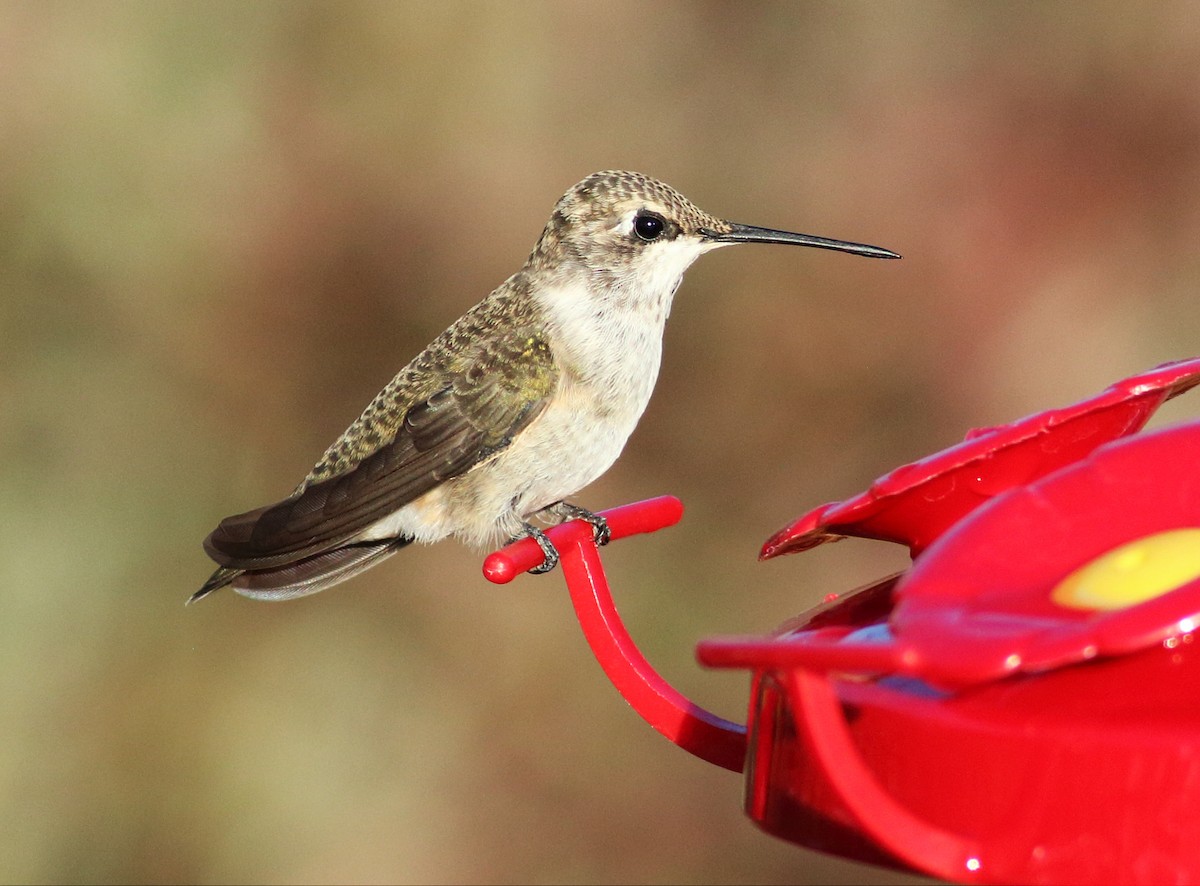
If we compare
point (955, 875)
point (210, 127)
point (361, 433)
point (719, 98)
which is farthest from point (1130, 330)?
point (955, 875)

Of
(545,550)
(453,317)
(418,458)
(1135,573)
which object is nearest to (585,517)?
(545,550)

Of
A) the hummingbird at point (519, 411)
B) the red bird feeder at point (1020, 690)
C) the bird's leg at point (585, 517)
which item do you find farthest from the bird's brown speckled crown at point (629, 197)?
the red bird feeder at point (1020, 690)

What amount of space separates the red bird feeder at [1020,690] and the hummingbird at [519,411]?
1460 mm

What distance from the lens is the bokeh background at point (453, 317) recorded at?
5.34 metres

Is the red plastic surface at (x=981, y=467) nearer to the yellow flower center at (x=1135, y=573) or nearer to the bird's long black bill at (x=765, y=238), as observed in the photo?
the yellow flower center at (x=1135, y=573)

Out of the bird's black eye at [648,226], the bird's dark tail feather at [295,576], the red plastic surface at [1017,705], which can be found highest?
the bird's black eye at [648,226]

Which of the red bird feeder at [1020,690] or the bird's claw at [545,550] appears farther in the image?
the bird's claw at [545,550]

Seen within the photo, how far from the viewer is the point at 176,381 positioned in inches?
220

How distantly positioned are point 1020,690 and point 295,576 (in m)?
2.36

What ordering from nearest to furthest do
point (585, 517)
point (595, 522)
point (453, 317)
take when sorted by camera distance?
1. point (595, 522)
2. point (585, 517)
3. point (453, 317)

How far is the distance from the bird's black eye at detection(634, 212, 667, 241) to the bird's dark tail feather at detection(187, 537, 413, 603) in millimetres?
1067

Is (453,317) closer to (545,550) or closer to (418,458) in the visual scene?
(418,458)

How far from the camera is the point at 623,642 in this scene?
2.60m

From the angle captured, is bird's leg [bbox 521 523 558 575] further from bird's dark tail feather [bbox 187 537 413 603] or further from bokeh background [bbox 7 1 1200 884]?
bokeh background [bbox 7 1 1200 884]
